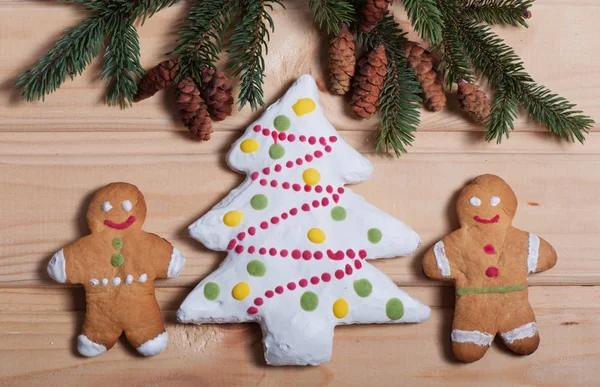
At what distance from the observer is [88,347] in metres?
0.96

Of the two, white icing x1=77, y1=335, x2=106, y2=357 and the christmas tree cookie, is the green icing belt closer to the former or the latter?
the christmas tree cookie

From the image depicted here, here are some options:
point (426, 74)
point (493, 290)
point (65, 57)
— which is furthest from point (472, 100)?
point (65, 57)

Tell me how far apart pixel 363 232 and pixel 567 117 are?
376 millimetres

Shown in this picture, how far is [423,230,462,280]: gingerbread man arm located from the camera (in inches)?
38.3

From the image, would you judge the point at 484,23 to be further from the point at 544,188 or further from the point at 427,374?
the point at 427,374

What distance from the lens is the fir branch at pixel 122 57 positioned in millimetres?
971

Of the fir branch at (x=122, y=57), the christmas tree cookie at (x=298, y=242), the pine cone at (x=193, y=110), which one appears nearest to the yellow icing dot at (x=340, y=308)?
the christmas tree cookie at (x=298, y=242)

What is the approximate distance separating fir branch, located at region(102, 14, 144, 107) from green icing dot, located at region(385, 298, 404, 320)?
1.68 ft

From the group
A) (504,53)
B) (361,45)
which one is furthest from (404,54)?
(504,53)

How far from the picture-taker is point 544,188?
3.43ft

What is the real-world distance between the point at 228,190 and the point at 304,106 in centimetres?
18

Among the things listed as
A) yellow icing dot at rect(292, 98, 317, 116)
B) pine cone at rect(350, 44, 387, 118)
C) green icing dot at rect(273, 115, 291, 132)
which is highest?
pine cone at rect(350, 44, 387, 118)

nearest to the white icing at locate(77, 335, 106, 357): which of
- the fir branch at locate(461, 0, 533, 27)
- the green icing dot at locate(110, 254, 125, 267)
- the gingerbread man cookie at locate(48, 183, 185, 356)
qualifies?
the gingerbread man cookie at locate(48, 183, 185, 356)

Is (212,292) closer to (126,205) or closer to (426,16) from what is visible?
(126,205)
